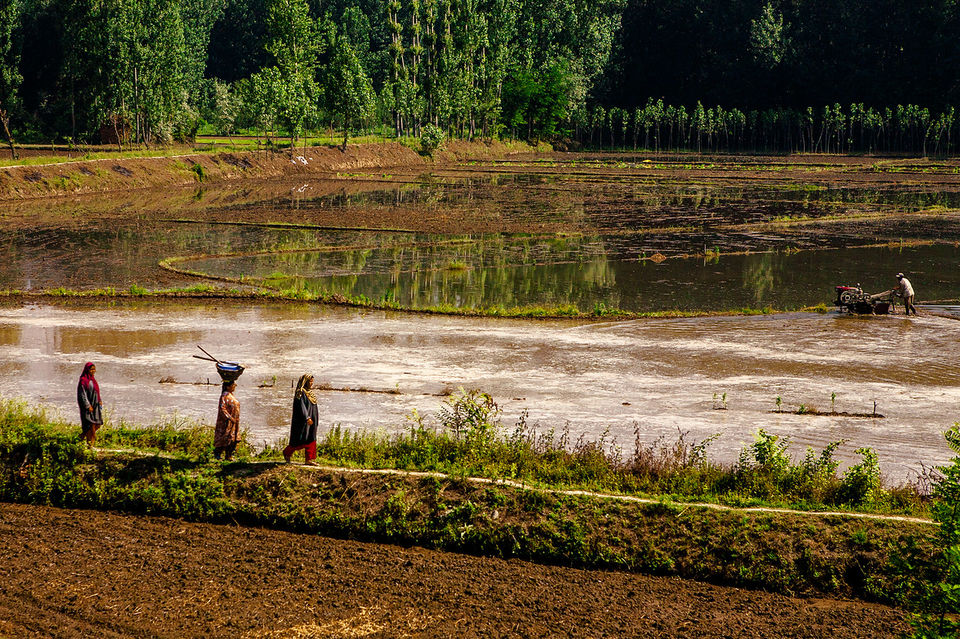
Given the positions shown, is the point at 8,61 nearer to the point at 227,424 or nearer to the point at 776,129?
the point at 227,424

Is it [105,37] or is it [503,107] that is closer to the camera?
[105,37]

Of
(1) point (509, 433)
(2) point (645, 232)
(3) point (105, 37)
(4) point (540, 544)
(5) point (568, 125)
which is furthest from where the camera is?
(5) point (568, 125)

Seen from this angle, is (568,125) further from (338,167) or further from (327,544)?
(327,544)

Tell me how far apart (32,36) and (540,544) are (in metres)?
83.6

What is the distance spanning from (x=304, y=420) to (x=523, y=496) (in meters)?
3.18

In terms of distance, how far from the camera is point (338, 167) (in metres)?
80.2

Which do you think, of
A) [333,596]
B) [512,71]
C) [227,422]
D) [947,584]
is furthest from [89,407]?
[512,71]

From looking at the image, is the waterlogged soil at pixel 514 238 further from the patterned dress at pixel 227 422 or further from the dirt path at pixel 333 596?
the dirt path at pixel 333 596

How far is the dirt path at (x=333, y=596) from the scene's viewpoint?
32.8ft

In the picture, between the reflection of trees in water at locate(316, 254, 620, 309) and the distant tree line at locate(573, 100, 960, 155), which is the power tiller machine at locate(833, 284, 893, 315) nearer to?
the reflection of trees in water at locate(316, 254, 620, 309)

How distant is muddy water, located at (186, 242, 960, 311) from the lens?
30.0 meters

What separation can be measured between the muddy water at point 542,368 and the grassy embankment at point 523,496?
161 cm

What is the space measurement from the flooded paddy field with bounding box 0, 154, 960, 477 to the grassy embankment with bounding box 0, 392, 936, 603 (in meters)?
2.03

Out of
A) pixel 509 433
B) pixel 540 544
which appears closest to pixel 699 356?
pixel 509 433
